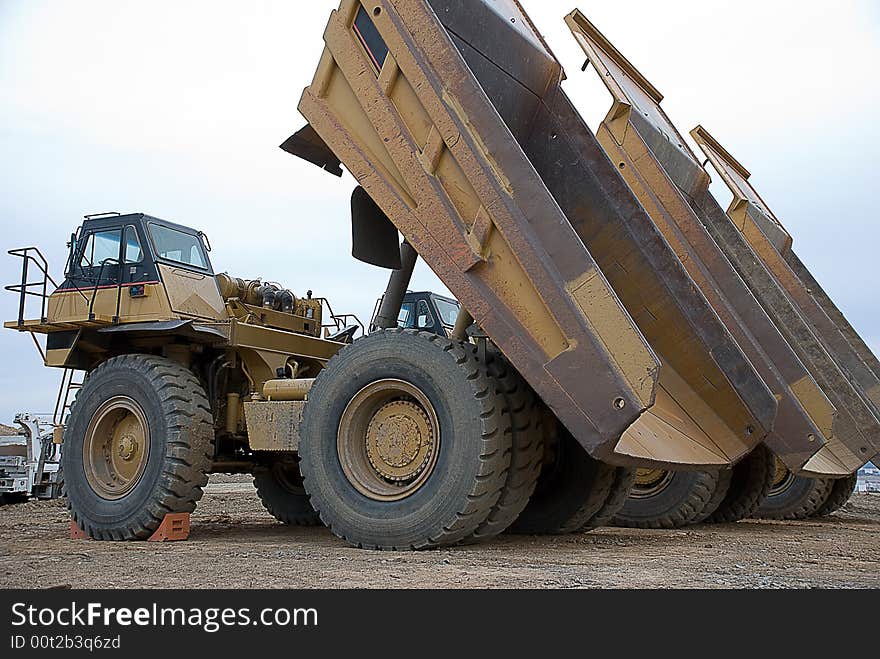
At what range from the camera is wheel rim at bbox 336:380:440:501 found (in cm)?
605

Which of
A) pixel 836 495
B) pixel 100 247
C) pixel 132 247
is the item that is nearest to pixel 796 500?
pixel 836 495

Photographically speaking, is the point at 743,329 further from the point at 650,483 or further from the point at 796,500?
the point at 796,500

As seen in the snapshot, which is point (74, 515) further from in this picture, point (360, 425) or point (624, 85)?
point (624, 85)

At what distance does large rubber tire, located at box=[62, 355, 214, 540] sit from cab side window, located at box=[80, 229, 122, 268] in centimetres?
116

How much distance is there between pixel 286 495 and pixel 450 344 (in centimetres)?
433

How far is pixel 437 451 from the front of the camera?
596cm

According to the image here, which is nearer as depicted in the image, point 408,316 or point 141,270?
point 141,270

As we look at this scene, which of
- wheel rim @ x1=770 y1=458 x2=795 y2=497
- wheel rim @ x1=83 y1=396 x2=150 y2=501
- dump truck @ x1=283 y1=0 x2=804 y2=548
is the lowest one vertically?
wheel rim @ x1=770 y1=458 x2=795 y2=497

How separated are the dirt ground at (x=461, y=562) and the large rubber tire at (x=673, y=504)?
0.20m

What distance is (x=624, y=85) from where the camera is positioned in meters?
9.97

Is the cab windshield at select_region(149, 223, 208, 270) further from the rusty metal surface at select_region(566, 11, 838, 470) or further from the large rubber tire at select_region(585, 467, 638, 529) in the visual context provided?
the large rubber tire at select_region(585, 467, 638, 529)

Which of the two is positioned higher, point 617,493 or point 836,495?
point 617,493

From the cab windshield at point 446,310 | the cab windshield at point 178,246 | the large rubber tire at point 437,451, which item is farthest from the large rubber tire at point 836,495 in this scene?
the cab windshield at point 178,246

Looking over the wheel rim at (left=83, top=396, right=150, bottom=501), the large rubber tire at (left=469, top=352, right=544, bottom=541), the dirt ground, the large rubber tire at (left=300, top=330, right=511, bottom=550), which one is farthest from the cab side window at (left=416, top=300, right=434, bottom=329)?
the large rubber tire at (left=469, top=352, right=544, bottom=541)
